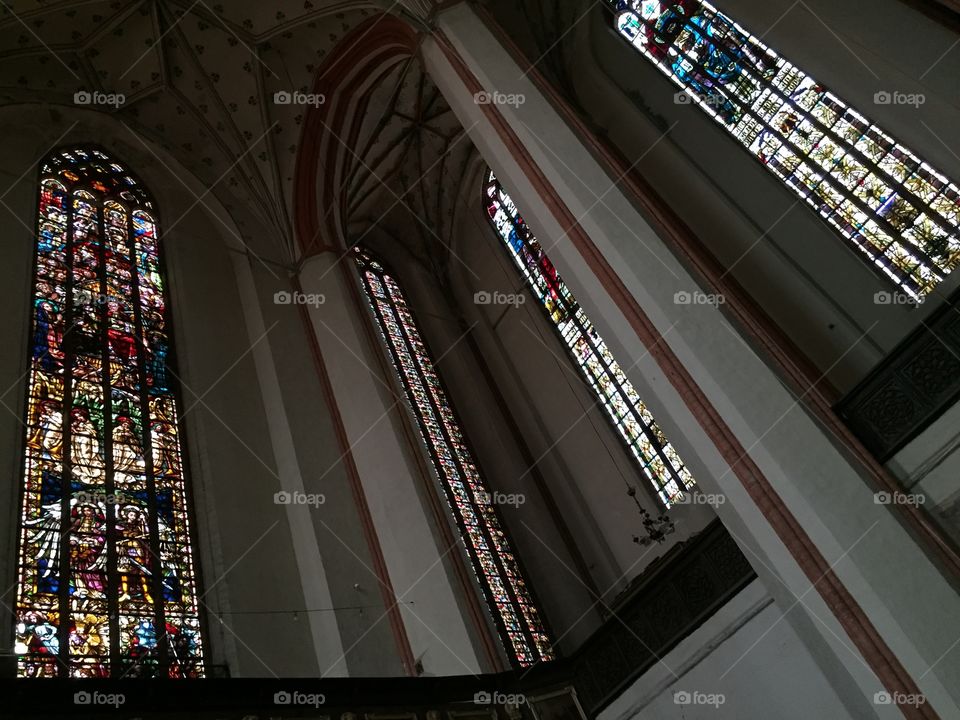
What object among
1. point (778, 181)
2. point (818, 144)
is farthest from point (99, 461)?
point (818, 144)

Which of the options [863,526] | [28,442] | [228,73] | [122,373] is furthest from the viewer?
[228,73]

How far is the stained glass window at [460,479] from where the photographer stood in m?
10.6

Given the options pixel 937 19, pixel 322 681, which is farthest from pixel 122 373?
pixel 937 19

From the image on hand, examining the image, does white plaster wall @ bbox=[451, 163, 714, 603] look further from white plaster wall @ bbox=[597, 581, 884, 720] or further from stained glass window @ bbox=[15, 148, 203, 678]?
stained glass window @ bbox=[15, 148, 203, 678]

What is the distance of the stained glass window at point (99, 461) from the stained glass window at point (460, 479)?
11.9 ft

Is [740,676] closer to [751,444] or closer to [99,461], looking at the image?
[751,444]

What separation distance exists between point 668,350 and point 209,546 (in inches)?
224

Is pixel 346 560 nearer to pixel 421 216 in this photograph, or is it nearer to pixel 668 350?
pixel 668 350

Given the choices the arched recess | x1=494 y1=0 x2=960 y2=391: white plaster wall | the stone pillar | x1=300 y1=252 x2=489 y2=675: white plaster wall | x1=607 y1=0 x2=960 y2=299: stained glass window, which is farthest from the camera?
the arched recess

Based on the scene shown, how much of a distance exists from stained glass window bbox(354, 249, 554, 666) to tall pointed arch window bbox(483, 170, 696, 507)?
7.20 ft

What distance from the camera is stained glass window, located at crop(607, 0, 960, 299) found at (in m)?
8.39

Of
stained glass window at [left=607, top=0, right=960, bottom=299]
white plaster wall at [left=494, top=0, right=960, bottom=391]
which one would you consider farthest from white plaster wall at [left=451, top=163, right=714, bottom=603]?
stained glass window at [left=607, top=0, right=960, bottom=299]

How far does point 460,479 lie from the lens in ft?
40.0

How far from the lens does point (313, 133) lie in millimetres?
13398
